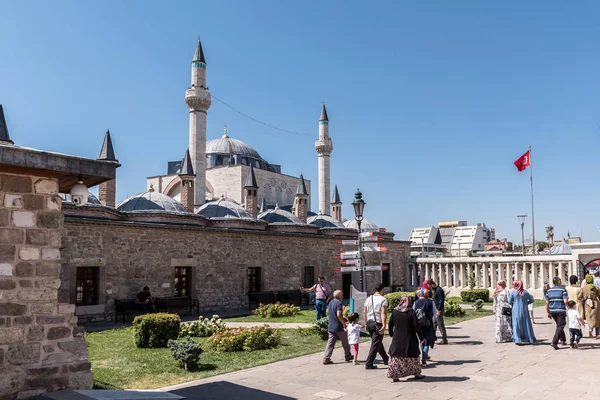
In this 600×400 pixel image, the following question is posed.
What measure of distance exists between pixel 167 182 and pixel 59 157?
126 ft

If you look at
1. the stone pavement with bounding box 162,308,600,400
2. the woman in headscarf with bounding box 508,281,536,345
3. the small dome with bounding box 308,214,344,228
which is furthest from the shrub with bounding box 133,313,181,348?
the small dome with bounding box 308,214,344,228

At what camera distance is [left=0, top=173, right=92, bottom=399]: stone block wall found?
5.54m

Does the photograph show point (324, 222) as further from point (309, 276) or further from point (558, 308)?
point (558, 308)

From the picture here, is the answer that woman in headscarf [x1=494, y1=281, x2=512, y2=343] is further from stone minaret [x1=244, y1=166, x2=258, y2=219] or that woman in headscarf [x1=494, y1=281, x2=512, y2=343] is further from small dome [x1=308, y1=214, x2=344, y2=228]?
small dome [x1=308, y1=214, x2=344, y2=228]

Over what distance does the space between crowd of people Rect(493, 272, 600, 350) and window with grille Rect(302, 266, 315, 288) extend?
12.7 metres

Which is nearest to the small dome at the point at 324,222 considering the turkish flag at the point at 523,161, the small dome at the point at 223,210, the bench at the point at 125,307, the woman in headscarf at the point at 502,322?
the small dome at the point at 223,210

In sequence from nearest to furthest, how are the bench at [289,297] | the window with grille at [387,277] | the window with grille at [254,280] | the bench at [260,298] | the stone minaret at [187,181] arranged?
1. the bench at [260,298]
2. the bench at [289,297]
3. the window with grille at [254,280]
4. the stone minaret at [187,181]
5. the window with grille at [387,277]

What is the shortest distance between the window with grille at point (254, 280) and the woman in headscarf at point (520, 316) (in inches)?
474

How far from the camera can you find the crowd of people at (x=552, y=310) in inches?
402

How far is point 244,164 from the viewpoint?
1681 inches

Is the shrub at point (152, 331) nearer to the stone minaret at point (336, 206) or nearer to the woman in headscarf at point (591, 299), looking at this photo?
the woman in headscarf at point (591, 299)

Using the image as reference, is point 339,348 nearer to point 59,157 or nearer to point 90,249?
point 59,157

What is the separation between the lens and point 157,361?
9.11m

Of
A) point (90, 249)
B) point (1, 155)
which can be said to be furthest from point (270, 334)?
point (90, 249)
